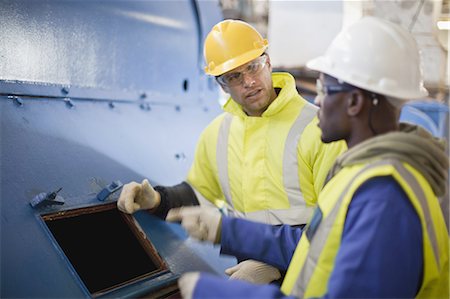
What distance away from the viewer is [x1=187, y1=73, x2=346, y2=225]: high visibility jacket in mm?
1862

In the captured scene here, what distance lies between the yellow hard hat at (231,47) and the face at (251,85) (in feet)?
0.10

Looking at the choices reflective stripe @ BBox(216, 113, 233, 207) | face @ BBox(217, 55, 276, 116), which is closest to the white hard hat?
face @ BBox(217, 55, 276, 116)

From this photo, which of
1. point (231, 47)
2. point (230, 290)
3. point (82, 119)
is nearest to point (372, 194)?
point (230, 290)

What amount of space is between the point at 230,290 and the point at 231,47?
1.18 metres

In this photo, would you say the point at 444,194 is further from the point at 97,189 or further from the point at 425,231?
the point at 97,189

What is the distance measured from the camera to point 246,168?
1959 mm

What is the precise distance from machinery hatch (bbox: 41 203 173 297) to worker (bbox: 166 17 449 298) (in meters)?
0.48

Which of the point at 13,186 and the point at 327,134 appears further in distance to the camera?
the point at 13,186

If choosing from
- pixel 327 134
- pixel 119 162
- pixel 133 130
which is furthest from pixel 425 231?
→ pixel 133 130

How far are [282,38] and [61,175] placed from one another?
6668 mm

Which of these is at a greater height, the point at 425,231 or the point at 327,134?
the point at 327,134

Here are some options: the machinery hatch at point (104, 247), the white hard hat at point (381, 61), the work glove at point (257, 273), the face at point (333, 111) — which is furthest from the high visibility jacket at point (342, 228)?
the machinery hatch at point (104, 247)

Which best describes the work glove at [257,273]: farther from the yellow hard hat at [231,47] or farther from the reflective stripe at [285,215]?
the yellow hard hat at [231,47]

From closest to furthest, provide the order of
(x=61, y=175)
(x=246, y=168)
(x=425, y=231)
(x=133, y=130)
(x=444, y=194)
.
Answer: (x=425, y=231), (x=444, y=194), (x=61, y=175), (x=246, y=168), (x=133, y=130)
